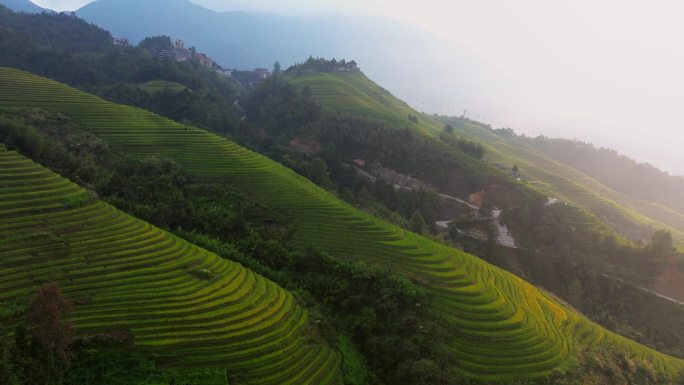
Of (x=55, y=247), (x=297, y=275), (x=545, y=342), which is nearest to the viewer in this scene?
(x=55, y=247)

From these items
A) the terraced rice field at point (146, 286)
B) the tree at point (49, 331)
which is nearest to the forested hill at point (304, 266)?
the terraced rice field at point (146, 286)

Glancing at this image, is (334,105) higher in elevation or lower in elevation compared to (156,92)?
higher

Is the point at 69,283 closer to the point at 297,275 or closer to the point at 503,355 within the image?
the point at 297,275

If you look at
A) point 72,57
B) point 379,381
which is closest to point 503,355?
point 379,381

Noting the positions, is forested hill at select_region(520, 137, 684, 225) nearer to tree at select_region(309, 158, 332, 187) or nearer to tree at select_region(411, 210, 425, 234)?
tree at select_region(411, 210, 425, 234)

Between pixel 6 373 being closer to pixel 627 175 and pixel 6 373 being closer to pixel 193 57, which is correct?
pixel 193 57

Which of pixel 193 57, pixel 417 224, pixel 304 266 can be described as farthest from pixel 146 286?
pixel 193 57

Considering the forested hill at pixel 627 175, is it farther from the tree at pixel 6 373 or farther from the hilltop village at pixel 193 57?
the tree at pixel 6 373
